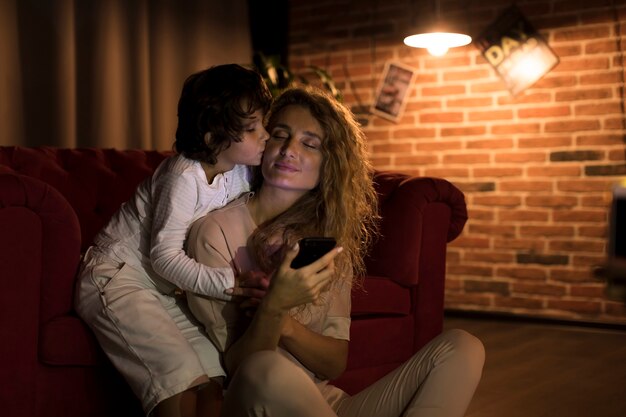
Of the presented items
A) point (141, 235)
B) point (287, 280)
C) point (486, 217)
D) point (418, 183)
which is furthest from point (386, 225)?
point (486, 217)

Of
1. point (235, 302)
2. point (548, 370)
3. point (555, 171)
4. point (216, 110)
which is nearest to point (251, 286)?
point (235, 302)

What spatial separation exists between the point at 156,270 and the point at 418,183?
1.29 m

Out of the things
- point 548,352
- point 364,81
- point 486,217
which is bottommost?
point 548,352

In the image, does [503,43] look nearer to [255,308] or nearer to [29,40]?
[29,40]

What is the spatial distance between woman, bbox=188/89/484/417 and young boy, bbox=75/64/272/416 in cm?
6

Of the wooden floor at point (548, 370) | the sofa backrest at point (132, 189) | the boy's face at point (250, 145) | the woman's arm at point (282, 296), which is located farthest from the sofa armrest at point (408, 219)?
the woman's arm at point (282, 296)

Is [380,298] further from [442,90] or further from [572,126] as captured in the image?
[442,90]

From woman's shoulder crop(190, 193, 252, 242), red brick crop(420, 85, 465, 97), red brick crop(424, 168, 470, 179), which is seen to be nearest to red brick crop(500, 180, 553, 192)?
red brick crop(424, 168, 470, 179)

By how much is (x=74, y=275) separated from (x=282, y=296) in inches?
29.7

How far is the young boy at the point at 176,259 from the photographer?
1.78 meters

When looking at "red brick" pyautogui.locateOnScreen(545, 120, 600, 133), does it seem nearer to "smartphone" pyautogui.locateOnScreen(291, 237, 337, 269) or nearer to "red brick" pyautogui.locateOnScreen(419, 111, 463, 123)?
"red brick" pyautogui.locateOnScreen(419, 111, 463, 123)

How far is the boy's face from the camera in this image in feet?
6.05

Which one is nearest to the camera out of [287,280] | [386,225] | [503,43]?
[287,280]

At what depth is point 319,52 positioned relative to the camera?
5172 mm
